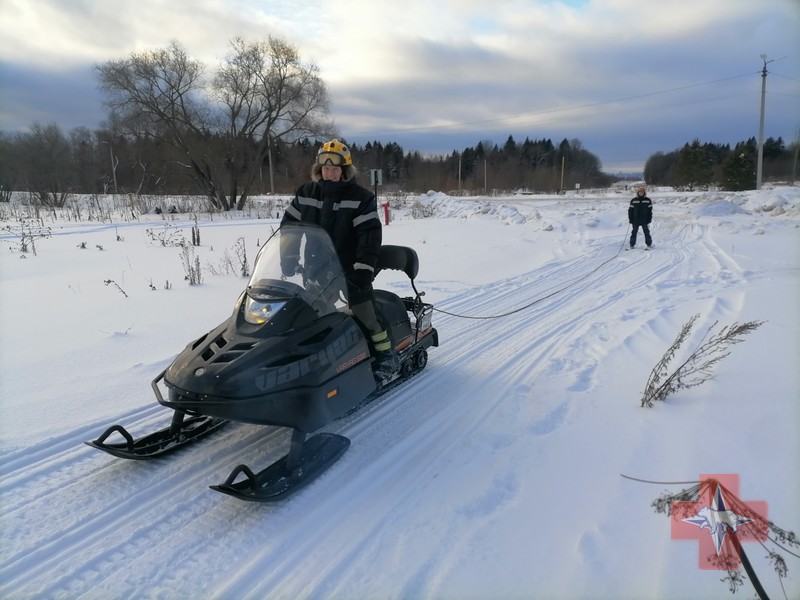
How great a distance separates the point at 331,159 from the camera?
12.1 ft

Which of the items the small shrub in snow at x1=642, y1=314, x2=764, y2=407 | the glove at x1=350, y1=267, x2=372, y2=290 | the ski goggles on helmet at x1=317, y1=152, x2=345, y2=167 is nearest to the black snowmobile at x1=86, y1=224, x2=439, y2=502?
the glove at x1=350, y1=267, x2=372, y2=290

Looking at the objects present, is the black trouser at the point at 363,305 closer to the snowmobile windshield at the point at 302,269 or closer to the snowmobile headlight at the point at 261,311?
the snowmobile windshield at the point at 302,269

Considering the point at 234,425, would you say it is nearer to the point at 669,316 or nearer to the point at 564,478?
the point at 564,478

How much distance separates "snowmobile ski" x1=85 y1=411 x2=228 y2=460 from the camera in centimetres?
303

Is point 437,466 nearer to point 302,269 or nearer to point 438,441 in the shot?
point 438,441

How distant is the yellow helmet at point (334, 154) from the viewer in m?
3.67

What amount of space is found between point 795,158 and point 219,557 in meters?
44.5

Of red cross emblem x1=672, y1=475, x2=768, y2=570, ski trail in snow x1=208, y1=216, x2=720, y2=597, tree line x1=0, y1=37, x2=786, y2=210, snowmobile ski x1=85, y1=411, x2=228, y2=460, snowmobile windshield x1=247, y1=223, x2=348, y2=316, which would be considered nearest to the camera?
red cross emblem x1=672, y1=475, x2=768, y2=570

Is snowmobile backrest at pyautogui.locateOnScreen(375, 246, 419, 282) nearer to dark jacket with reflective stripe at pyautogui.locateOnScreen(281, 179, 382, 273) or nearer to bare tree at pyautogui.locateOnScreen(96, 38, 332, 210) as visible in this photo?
dark jacket with reflective stripe at pyautogui.locateOnScreen(281, 179, 382, 273)

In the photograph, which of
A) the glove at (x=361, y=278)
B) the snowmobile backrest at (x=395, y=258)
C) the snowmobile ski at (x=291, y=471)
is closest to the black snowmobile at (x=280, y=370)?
the snowmobile ski at (x=291, y=471)

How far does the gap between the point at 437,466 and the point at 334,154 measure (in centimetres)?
245

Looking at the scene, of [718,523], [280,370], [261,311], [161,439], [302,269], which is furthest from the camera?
[302,269]

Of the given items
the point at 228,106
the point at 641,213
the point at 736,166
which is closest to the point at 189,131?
the point at 228,106

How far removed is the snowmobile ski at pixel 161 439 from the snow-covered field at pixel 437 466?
102 millimetres
